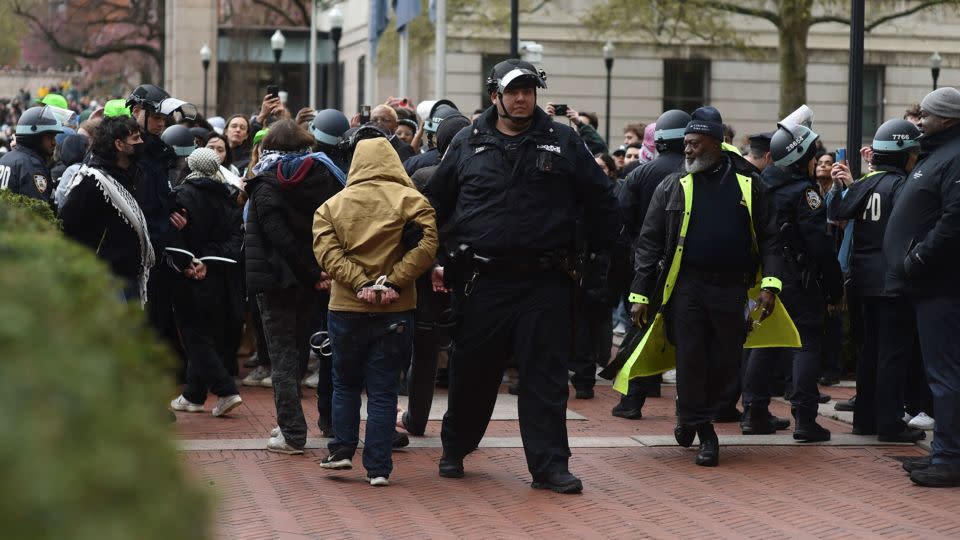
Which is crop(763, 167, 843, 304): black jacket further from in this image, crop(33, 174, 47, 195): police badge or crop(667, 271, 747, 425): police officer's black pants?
crop(33, 174, 47, 195): police badge

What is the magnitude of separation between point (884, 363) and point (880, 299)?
398 mm

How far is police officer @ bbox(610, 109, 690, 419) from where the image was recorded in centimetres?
1052

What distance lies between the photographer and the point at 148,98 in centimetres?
1075

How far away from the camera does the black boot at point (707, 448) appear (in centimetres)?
858

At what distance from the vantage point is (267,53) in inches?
2217

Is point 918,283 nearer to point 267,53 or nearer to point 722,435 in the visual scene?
point 722,435

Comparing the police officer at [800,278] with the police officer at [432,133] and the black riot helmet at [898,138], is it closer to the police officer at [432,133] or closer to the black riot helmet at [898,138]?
the black riot helmet at [898,138]

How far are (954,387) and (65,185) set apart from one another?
5574 millimetres

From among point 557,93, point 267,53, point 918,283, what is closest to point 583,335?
point 918,283

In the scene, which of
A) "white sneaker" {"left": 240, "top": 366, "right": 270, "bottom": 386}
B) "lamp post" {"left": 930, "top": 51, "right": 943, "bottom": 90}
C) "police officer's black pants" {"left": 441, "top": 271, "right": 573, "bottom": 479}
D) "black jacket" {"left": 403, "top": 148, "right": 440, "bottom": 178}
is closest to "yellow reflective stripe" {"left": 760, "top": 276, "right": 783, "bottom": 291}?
"police officer's black pants" {"left": 441, "top": 271, "right": 573, "bottom": 479}

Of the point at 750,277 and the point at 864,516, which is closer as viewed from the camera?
the point at 864,516

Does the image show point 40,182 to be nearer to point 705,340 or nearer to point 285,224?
point 285,224

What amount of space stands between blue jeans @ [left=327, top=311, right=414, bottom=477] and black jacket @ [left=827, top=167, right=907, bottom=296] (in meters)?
3.17

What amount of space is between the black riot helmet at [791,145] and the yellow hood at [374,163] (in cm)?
277
